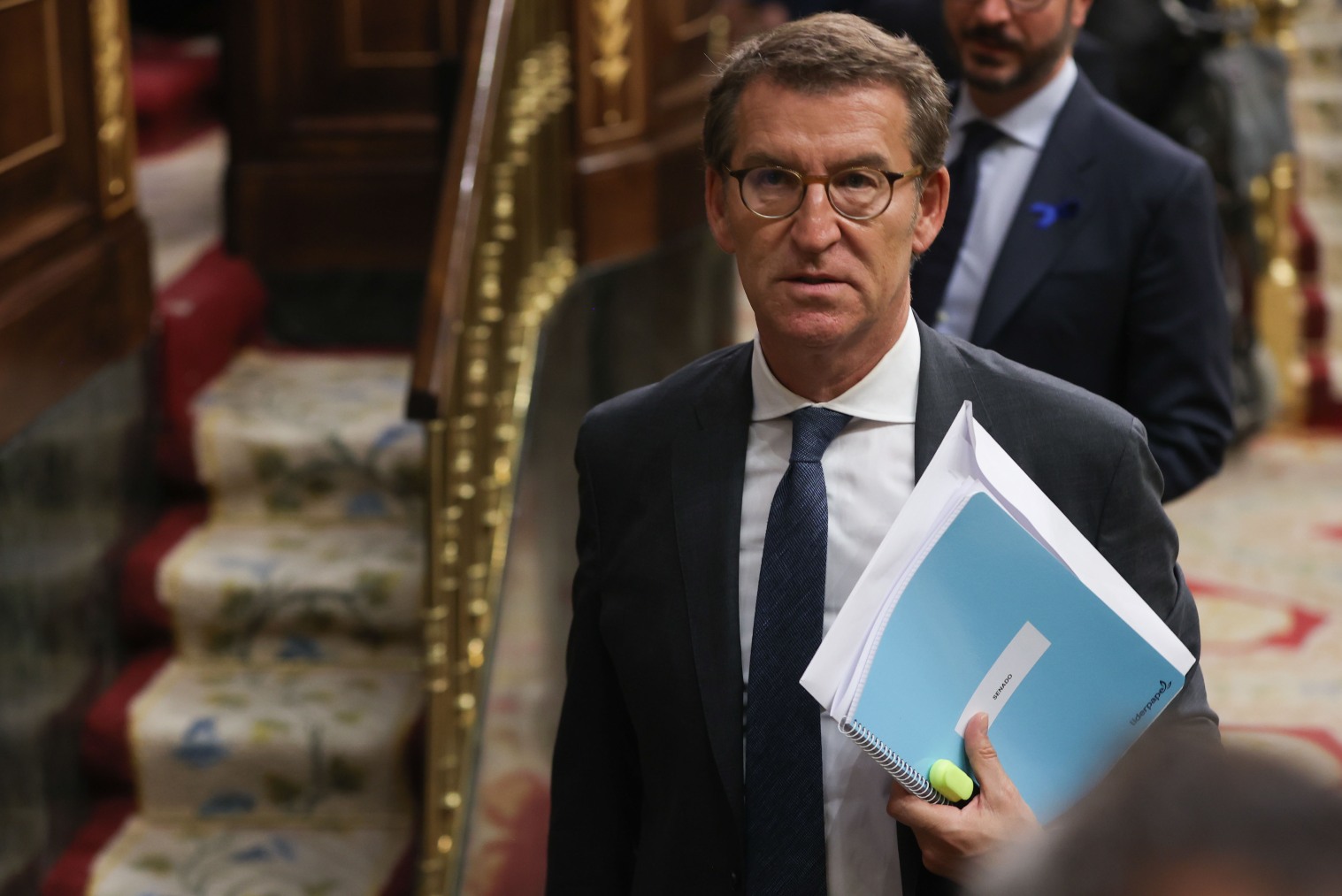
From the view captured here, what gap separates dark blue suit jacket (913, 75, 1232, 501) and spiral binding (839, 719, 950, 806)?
43.6 inches

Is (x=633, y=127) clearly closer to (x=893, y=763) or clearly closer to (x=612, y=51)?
(x=612, y=51)

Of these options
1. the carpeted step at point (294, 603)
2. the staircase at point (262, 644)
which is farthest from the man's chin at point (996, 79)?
the carpeted step at point (294, 603)

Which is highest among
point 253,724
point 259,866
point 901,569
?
point 901,569

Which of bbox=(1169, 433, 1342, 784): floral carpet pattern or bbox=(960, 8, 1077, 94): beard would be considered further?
bbox=(1169, 433, 1342, 784): floral carpet pattern

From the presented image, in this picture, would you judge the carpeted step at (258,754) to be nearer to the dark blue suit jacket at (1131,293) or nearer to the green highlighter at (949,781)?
the dark blue suit jacket at (1131,293)

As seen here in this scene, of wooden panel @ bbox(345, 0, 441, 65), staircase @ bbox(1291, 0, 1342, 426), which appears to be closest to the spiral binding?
wooden panel @ bbox(345, 0, 441, 65)

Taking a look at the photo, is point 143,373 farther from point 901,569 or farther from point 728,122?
point 901,569

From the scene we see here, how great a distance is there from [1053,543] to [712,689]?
36cm

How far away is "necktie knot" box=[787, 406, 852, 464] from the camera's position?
64.9 inches

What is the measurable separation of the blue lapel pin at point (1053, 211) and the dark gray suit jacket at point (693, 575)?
2.75 feet

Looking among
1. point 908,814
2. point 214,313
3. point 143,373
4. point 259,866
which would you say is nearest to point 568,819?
point 908,814

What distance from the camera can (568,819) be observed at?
5.96ft

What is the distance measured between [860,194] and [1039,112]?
3.44 ft

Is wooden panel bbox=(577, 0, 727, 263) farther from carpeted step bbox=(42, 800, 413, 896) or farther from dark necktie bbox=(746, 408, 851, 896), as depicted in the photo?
dark necktie bbox=(746, 408, 851, 896)
